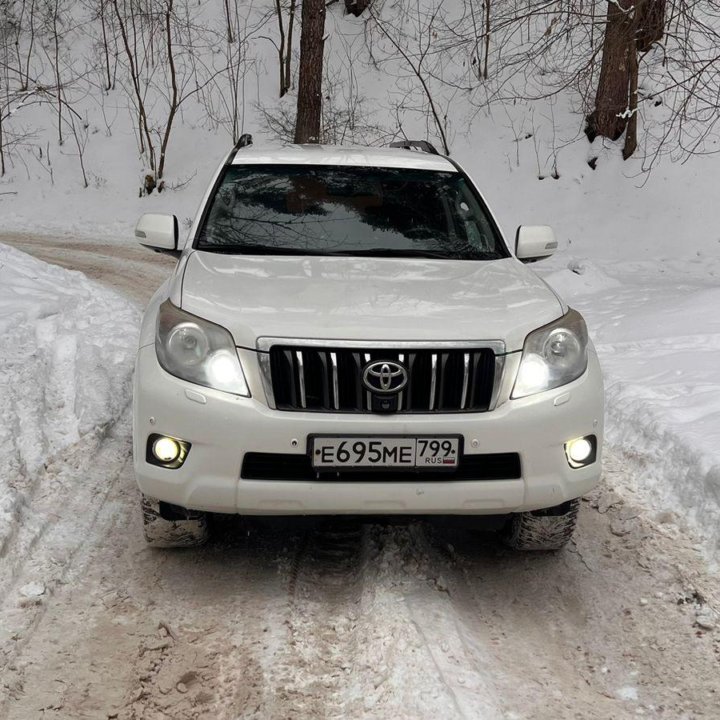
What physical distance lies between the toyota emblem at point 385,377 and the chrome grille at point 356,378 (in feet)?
0.07

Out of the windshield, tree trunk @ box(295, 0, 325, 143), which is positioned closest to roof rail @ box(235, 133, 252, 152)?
the windshield

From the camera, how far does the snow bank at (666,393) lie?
410cm

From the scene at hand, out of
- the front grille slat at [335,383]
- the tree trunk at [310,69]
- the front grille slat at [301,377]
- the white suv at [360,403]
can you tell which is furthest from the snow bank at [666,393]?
the tree trunk at [310,69]

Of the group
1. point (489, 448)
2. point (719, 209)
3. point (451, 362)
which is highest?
point (451, 362)

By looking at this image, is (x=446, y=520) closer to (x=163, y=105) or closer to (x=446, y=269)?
(x=446, y=269)

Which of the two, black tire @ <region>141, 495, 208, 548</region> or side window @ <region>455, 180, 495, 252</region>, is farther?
side window @ <region>455, 180, 495, 252</region>

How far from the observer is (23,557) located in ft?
11.0

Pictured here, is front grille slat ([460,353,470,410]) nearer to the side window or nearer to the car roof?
the side window

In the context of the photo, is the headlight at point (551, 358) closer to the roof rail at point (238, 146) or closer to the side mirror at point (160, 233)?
the side mirror at point (160, 233)

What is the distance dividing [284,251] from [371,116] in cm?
1511

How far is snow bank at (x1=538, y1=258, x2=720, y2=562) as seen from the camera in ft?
13.5

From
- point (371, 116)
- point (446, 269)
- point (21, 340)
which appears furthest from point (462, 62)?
point (446, 269)

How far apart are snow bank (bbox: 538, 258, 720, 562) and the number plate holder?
Answer: 1.50 metres

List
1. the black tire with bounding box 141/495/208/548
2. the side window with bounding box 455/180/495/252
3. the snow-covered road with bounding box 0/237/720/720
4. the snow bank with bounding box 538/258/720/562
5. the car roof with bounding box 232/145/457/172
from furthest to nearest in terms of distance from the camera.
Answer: the car roof with bounding box 232/145/457/172 < the side window with bounding box 455/180/495/252 < the snow bank with bounding box 538/258/720/562 < the black tire with bounding box 141/495/208/548 < the snow-covered road with bounding box 0/237/720/720
